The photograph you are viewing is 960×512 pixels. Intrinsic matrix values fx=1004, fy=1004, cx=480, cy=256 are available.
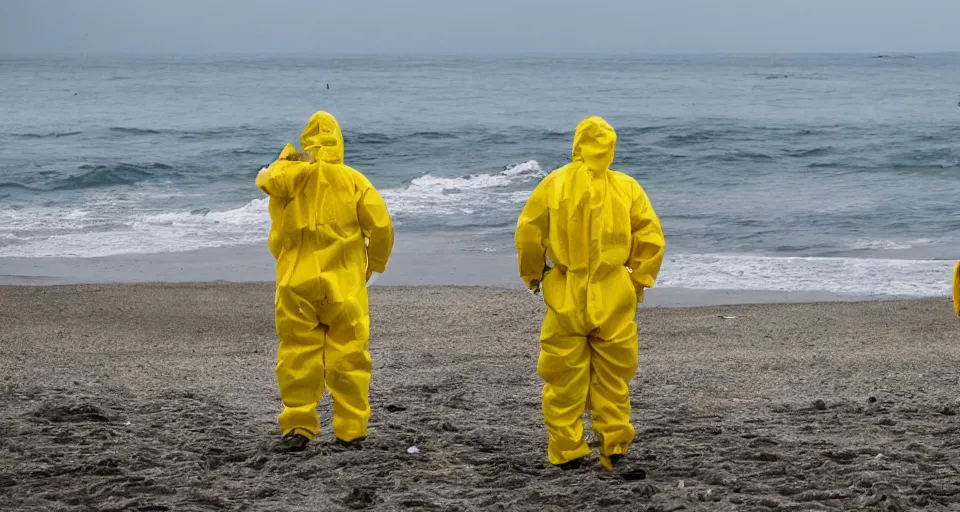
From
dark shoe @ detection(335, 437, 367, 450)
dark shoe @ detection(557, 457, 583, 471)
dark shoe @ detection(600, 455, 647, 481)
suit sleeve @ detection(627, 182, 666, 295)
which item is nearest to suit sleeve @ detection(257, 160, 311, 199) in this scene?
dark shoe @ detection(335, 437, 367, 450)

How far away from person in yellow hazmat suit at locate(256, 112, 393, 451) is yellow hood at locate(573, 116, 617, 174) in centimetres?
101

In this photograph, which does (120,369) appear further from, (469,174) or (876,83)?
(876,83)

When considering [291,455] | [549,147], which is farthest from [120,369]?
[549,147]

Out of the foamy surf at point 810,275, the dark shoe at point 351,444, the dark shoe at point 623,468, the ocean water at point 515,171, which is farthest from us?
the ocean water at point 515,171

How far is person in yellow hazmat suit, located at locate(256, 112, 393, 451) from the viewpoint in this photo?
4668 millimetres

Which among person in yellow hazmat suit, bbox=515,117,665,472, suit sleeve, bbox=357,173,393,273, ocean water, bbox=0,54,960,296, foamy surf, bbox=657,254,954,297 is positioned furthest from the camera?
ocean water, bbox=0,54,960,296

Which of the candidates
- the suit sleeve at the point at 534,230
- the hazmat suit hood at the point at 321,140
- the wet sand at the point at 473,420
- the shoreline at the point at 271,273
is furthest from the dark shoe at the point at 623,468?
the shoreline at the point at 271,273

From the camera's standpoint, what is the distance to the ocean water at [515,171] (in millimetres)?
13461

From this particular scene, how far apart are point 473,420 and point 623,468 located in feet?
3.69

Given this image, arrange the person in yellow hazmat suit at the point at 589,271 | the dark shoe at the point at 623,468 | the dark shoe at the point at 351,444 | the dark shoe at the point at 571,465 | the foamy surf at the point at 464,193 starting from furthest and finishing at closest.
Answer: the foamy surf at the point at 464,193 < the dark shoe at the point at 351,444 < the dark shoe at the point at 571,465 < the dark shoe at the point at 623,468 < the person in yellow hazmat suit at the point at 589,271

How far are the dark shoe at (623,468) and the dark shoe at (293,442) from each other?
4.76ft

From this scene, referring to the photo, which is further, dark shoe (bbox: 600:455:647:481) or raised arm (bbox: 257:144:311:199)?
raised arm (bbox: 257:144:311:199)

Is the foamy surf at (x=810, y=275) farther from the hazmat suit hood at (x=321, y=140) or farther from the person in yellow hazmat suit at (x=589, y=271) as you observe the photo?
the hazmat suit hood at (x=321, y=140)

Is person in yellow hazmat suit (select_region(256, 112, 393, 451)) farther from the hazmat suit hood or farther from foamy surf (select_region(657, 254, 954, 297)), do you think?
foamy surf (select_region(657, 254, 954, 297))
